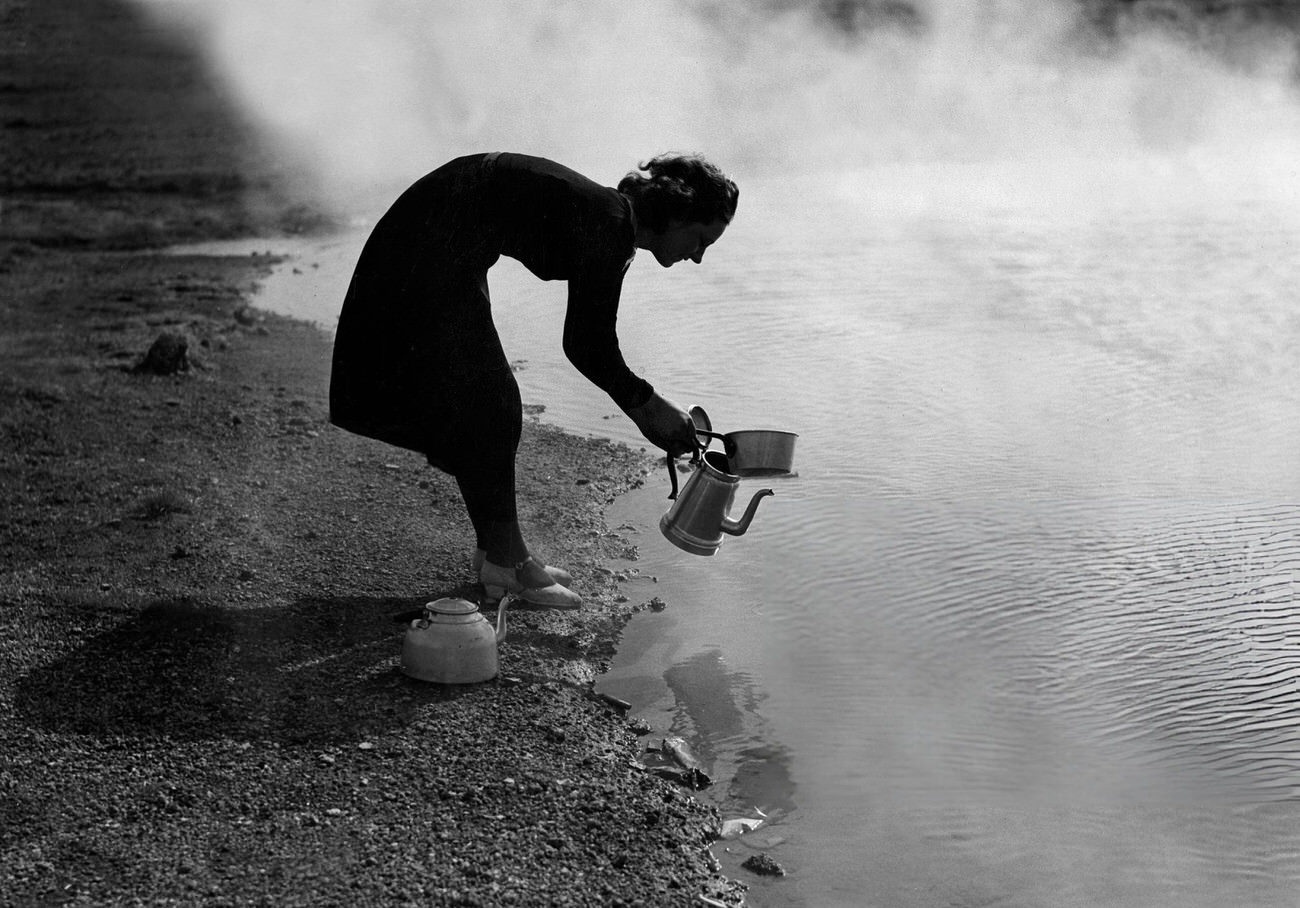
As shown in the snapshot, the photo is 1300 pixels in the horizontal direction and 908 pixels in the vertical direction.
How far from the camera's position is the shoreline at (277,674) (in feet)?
8.96

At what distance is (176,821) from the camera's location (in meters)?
2.84

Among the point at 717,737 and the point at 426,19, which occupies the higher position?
the point at 426,19

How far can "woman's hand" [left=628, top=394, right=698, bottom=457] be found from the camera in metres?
3.89

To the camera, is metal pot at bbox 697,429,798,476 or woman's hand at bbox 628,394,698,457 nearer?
woman's hand at bbox 628,394,698,457

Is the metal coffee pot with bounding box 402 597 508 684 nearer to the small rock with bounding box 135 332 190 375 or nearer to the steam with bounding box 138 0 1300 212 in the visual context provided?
the small rock with bounding box 135 332 190 375

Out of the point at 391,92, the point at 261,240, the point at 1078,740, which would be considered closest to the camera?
the point at 1078,740

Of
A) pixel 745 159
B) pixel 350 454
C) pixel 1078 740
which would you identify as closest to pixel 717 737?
pixel 1078 740

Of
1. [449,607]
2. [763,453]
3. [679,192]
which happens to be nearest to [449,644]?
[449,607]

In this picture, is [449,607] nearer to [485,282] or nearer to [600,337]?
[600,337]

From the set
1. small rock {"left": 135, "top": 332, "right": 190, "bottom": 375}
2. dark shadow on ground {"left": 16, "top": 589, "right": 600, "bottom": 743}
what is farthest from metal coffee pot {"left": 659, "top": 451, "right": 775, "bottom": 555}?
small rock {"left": 135, "top": 332, "right": 190, "bottom": 375}

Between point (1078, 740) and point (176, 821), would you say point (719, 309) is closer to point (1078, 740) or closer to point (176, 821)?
point (1078, 740)

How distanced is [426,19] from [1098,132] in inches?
302

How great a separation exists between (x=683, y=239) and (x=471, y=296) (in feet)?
1.97

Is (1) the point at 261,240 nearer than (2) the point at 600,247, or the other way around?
(2) the point at 600,247
